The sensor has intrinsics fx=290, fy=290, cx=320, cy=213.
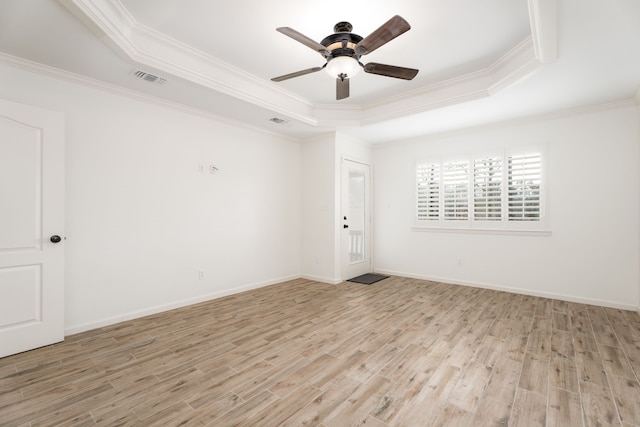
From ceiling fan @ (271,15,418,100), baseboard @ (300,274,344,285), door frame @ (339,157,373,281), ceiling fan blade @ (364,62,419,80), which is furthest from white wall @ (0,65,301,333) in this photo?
ceiling fan blade @ (364,62,419,80)

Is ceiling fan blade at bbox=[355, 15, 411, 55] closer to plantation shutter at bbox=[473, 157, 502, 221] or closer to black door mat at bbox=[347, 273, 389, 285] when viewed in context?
plantation shutter at bbox=[473, 157, 502, 221]

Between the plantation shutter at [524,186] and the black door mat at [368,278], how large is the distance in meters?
2.46

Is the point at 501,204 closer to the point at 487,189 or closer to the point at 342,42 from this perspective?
the point at 487,189

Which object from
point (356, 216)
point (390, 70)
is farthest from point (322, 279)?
point (390, 70)

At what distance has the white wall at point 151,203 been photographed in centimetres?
315

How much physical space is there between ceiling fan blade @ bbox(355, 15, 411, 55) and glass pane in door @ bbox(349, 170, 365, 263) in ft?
10.9

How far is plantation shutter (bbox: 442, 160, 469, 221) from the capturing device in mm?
5164

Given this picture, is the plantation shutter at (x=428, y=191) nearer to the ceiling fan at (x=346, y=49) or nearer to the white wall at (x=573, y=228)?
the white wall at (x=573, y=228)

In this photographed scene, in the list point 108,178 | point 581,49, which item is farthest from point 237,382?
point 581,49

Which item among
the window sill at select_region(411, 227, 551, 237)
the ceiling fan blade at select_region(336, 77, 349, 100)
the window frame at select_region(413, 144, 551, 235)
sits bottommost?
the window sill at select_region(411, 227, 551, 237)

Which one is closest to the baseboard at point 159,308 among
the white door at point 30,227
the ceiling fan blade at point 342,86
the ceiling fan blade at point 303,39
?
the white door at point 30,227

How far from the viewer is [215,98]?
12.3ft

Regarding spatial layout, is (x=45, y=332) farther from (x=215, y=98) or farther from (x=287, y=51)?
(x=287, y=51)

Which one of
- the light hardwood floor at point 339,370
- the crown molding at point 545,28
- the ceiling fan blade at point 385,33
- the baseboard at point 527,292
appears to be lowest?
the light hardwood floor at point 339,370
